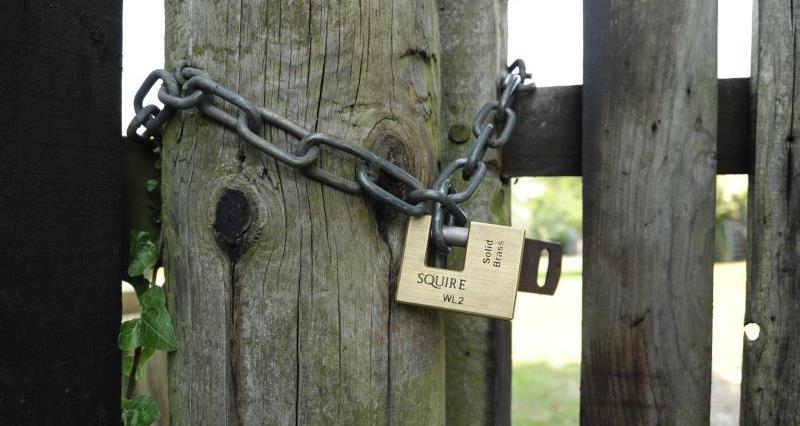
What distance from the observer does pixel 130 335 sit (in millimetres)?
1107

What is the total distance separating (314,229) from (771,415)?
1.01 m

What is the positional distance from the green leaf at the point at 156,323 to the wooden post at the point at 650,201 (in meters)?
0.83

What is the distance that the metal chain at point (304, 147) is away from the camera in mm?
948

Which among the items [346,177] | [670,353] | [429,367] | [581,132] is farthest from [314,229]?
[670,353]

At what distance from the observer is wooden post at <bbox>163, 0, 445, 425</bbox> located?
99 centimetres

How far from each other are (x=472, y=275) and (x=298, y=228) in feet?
0.95

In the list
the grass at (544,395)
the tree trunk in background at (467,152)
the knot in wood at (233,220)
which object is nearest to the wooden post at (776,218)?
A: the tree trunk in background at (467,152)

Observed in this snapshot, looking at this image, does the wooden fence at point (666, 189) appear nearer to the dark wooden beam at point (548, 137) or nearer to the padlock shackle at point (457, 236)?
the dark wooden beam at point (548, 137)

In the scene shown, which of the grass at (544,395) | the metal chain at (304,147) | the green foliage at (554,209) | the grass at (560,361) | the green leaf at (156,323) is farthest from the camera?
the green foliage at (554,209)

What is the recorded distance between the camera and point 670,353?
1315 millimetres

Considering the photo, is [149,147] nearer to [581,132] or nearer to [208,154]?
[208,154]

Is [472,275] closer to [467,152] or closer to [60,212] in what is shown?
[467,152]

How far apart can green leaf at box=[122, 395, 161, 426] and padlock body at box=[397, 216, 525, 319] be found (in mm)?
535

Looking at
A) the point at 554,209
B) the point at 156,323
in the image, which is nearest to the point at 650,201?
the point at 156,323
